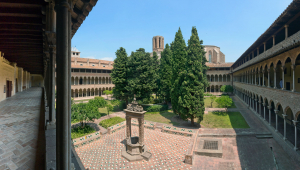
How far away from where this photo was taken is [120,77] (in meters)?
27.1

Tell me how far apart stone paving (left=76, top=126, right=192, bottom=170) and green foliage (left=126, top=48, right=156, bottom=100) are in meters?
10.0

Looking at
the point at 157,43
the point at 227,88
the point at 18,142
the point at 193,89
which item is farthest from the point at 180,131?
the point at 157,43

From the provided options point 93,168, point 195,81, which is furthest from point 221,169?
point 195,81

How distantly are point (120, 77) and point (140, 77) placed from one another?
4.18 m

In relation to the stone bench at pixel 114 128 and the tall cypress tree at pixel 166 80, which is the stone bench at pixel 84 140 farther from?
the tall cypress tree at pixel 166 80

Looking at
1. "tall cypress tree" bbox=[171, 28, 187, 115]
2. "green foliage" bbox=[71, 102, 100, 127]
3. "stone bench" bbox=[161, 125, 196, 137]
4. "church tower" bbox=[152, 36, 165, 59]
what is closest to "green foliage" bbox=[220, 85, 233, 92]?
"tall cypress tree" bbox=[171, 28, 187, 115]

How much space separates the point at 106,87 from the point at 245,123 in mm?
37890

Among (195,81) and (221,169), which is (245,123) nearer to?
(195,81)

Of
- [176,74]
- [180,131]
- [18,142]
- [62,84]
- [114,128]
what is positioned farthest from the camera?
[176,74]

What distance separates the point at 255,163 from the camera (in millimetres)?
9945

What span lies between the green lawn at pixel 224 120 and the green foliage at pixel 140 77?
969 cm

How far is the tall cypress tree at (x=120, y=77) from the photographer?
2655 cm

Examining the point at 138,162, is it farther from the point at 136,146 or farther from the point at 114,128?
the point at 114,128

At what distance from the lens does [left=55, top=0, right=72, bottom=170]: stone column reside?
251 cm
